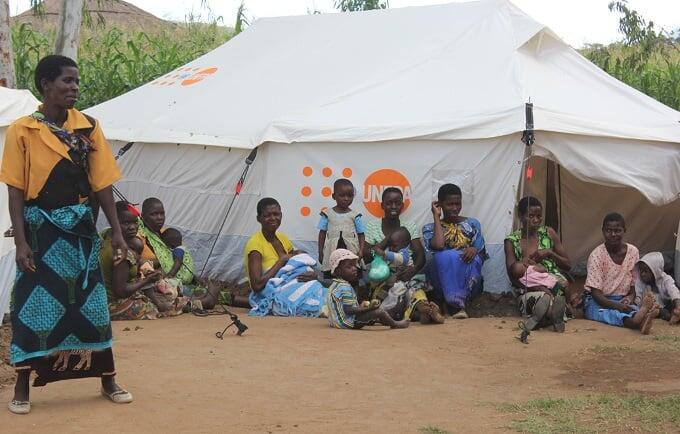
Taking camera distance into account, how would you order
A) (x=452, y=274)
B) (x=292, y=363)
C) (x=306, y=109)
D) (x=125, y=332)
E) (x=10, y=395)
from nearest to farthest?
(x=10, y=395) → (x=292, y=363) → (x=125, y=332) → (x=452, y=274) → (x=306, y=109)

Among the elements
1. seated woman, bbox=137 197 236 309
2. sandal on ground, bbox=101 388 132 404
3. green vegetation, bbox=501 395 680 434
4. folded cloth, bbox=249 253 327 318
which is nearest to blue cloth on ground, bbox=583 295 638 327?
folded cloth, bbox=249 253 327 318

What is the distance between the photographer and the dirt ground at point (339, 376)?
15.3ft

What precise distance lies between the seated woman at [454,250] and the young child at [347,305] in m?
0.59

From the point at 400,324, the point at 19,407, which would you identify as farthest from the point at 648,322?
the point at 19,407

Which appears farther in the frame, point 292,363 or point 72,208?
point 292,363

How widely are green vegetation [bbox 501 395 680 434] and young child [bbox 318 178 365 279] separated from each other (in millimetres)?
3132

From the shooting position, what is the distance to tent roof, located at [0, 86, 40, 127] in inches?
273

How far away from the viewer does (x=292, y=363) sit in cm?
600

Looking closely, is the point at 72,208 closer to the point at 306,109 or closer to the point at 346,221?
the point at 346,221

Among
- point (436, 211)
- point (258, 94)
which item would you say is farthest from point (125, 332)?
point (258, 94)

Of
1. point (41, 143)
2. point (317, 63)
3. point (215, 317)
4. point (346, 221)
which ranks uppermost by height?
point (317, 63)

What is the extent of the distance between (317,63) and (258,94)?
654 millimetres

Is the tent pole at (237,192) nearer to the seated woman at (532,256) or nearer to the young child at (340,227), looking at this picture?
the young child at (340,227)

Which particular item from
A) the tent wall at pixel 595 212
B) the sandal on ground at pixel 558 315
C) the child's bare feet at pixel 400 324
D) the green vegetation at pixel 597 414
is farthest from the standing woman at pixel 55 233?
the tent wall at pixel 595 212
